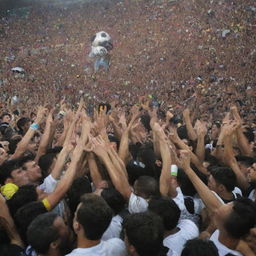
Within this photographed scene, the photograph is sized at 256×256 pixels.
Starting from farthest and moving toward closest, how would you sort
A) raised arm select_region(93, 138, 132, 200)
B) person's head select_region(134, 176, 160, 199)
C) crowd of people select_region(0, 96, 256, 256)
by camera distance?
person's head select_region(134, 176, 160, 199)
raised arm select_region(93, 138, 132, 200)
crowd of people select_region(0, 96, 256, 256)

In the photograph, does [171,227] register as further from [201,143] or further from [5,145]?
[5,145]

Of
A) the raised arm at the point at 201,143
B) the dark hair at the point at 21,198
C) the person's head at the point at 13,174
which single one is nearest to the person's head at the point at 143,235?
the dark hair at the point at 21,198

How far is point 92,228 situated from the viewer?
88.0 inches

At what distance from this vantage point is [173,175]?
11.1ft

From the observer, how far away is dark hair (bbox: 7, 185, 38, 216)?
9.03 feet

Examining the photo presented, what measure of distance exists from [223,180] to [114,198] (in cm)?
102

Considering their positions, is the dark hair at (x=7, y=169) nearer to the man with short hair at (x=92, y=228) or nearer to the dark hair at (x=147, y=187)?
the dark hair at (x=147, y=187)

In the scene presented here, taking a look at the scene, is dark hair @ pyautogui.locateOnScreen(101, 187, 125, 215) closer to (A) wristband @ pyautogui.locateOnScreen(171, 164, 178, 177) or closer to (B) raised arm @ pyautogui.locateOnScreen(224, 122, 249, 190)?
(A) wristband @ pyautogui.locateOnScreen(171, 164, 178, 177)

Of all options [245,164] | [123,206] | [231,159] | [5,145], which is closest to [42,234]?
[123,206]

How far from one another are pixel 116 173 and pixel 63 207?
0.49 meters

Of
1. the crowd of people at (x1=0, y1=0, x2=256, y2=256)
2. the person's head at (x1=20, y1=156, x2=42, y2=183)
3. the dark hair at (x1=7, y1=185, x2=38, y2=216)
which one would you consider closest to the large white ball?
the crowd of people at (x1=0, y1=0, x2=256, y2=256)

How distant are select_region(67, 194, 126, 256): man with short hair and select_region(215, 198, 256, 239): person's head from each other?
2.29 feet

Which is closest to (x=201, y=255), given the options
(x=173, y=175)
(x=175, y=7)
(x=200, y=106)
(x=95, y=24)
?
(x=173, y=175)

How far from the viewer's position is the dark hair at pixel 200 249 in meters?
2.14
